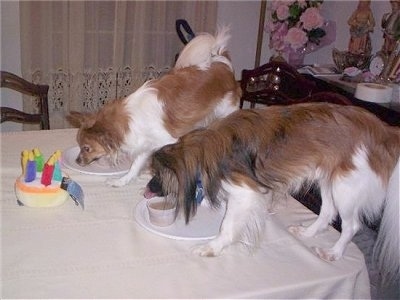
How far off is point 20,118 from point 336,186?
161 cm

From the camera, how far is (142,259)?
4.00ft

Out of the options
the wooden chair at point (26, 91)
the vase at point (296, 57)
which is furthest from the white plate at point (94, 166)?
the vase at point (296, 57)

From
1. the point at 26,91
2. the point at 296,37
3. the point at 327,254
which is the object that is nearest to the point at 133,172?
the point at 327,254

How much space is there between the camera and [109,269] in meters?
1.16

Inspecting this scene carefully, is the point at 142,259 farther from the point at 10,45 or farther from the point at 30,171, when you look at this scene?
the point at 10,45

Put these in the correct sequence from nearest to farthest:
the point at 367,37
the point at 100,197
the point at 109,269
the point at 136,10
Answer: the point at 109,269
the point at 100,197
the point at 367,37
the point at 136,10

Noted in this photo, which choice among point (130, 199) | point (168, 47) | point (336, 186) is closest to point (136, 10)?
point (168, 47)

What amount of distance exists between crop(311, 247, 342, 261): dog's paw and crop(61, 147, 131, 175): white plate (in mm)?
821

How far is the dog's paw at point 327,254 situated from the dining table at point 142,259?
0.08 feet

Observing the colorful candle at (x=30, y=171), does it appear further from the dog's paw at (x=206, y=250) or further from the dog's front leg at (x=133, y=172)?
the dog's paw at (x=206, y=250)

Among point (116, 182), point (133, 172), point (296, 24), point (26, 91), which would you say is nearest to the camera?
point (116, 182)

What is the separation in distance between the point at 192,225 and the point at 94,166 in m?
0.59

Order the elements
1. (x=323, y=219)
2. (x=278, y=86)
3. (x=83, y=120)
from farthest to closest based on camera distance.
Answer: (x=278, y=86) < (x=83, y=120) < (x=323, y=219)

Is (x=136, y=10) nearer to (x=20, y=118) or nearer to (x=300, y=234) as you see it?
(x=20, y=118)
